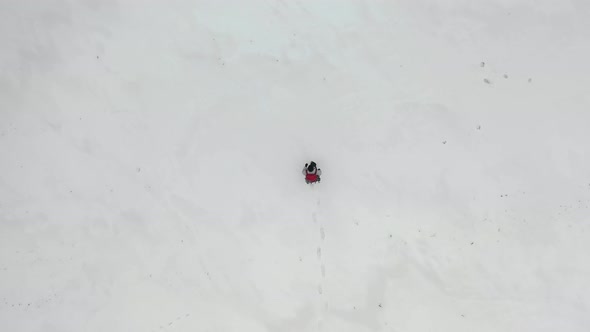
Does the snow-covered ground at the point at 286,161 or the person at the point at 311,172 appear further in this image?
→ the snow-covered ground at the point at 286,161

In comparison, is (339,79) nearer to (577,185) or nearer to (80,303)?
(577,185)

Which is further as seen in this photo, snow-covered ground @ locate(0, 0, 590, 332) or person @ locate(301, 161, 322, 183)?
snow-covered ground @ locate(0, 0, 590, 332)

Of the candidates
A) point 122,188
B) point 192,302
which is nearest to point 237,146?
point 122,188

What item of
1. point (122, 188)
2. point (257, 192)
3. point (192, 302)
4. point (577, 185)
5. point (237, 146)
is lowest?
point (192, 302)
